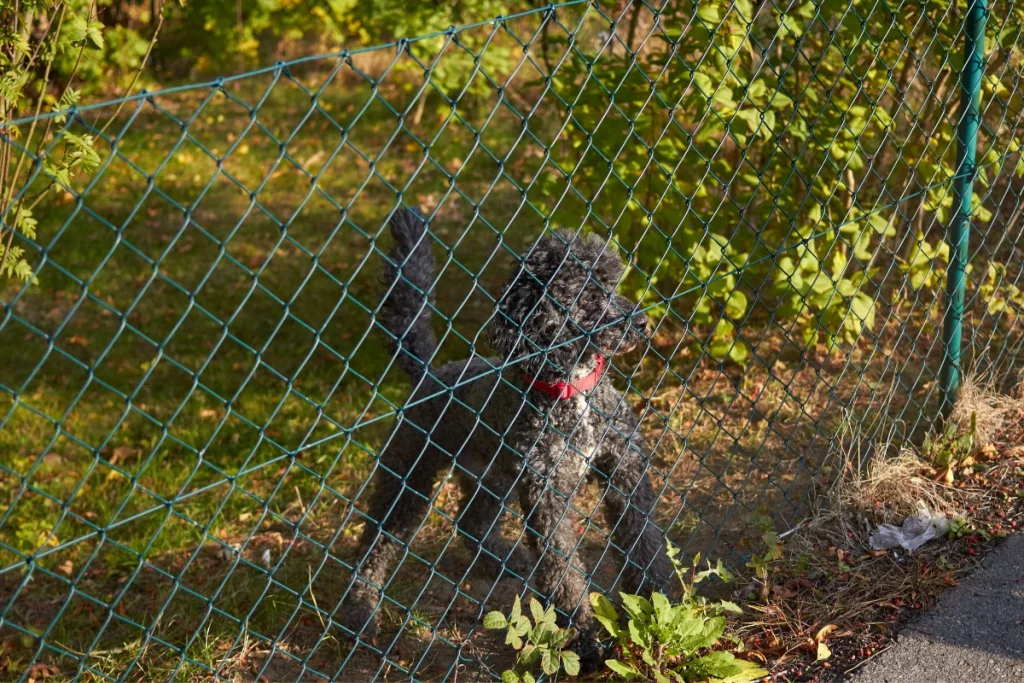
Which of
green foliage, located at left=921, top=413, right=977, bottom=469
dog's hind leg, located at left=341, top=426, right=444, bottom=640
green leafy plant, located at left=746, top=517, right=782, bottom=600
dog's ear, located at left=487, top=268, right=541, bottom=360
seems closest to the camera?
dog's ear, located at left=487, top=268, right=541, bottom=360

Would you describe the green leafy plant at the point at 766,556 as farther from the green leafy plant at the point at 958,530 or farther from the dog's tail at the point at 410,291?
the dog's tail at the point at 410,291

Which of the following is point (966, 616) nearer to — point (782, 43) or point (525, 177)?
point (782, 43)

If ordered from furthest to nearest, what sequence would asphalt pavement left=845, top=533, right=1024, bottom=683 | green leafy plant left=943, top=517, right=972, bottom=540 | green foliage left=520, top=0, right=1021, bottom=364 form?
green foliage left=520, top=0, right=1021, bottom=364
green leafy plant left=943, top=517, right=972, bottom=540
asphalt pavement left=845, top=533, right=1024, bottom=683

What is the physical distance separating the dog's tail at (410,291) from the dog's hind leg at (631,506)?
0.70 meters

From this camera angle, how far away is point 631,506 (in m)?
3.09

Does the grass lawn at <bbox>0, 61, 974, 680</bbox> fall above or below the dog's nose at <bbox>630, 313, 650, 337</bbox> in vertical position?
below

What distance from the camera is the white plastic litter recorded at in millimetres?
3223

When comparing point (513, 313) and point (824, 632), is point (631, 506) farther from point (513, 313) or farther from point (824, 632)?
point (513, 313)

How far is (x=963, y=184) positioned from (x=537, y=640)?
2.46m

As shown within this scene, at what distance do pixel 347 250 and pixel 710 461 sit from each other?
4081mm

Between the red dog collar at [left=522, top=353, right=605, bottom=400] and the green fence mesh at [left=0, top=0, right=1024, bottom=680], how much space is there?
284 mm

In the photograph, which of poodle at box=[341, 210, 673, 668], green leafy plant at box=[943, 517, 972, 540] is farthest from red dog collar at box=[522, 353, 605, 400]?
green leafy plant at box=[943, 517, 972, 540]

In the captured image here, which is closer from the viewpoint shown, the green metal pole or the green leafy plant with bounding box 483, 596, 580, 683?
the green leafy plant with bounding box 483, 596, 580, 683

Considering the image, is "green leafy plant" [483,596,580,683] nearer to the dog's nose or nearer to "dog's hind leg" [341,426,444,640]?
"dog's hind leg" [341,426,444,640]
